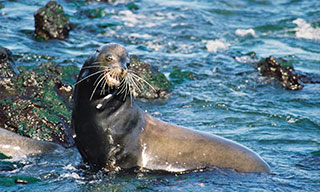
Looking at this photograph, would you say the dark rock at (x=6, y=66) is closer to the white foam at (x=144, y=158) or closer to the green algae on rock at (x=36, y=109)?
the green algae on rock at (x=36, y=109)

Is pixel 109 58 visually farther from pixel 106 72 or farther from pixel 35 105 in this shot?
pixel 35 105

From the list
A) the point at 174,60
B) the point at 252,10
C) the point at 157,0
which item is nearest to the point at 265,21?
the point at 252,10

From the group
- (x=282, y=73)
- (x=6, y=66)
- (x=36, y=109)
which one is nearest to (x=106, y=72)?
(x=36, y=109)

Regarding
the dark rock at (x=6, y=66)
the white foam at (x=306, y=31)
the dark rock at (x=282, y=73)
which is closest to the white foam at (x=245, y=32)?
the white foam at (x=306, y=31)

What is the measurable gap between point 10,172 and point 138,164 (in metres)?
1.54

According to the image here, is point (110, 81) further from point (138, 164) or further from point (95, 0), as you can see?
point (95, 0)

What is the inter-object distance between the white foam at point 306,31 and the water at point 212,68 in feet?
0.11

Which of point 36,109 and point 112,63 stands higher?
point 112,63

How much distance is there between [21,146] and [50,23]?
24.9 feet

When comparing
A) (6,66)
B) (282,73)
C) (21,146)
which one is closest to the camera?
(21,146)

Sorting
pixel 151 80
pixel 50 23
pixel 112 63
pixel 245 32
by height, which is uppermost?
pixel 112 63

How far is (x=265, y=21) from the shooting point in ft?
61.3

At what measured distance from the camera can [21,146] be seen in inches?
292

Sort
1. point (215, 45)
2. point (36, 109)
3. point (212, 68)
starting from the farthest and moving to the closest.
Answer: point (215, 45), point (212, 68), point (36, 109)
